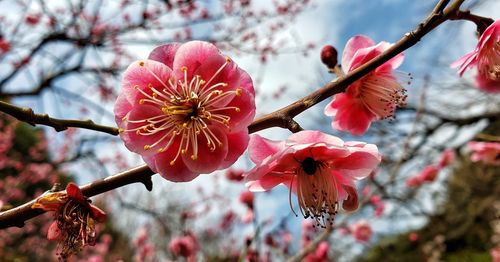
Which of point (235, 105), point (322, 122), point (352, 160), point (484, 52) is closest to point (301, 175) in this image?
point (352, 160)

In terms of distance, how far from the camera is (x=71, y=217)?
3.00 feet

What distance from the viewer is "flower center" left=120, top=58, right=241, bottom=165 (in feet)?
3.18

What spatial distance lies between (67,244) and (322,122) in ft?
22.7

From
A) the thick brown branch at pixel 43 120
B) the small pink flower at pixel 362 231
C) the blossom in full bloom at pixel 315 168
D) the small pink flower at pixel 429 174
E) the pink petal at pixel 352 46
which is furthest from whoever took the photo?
the small pink flower at pixel 362 231

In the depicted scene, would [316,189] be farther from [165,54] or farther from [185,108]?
[165,54]

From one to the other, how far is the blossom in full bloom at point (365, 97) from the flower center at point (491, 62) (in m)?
0.21

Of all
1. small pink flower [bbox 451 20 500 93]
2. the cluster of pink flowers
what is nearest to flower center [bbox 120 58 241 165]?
small pink flower [bbox 451 20 500 93]

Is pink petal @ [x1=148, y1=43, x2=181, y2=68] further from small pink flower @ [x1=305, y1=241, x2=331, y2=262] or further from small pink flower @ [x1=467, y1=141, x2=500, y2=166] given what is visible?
small pink flower @ [x1=305, y1=241, x2=331, y2=262]

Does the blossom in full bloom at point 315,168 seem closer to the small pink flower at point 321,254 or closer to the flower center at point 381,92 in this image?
the flower center at point 381,92

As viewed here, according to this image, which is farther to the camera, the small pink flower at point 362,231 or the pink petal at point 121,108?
the small pink flower at point 362,231

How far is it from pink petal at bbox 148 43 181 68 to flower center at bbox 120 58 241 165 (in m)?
0.04

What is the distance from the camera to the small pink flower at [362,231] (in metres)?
4.85

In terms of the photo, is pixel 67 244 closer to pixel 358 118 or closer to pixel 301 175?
pixel 301 175

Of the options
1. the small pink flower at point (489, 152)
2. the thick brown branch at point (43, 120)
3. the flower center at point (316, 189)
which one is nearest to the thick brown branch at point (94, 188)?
the thick brown branch at point (43, 120)
